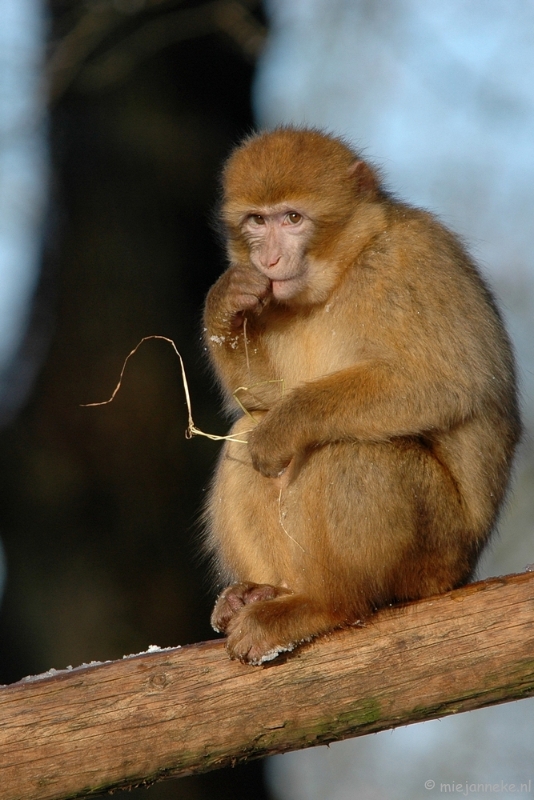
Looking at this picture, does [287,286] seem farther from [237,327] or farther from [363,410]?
[363,410]

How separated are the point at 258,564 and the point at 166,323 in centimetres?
231

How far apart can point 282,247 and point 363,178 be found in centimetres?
55

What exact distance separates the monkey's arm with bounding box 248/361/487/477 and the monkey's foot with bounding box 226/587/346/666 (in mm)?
598

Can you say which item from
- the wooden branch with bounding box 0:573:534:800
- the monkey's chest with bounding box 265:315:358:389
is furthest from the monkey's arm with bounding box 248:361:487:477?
the wooden branch with bounding box 0:573:534:800

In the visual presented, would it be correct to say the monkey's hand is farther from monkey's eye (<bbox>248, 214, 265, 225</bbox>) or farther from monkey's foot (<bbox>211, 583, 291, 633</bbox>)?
monkey's foot (<bbox>211, 583, 291, 633</bbox>)

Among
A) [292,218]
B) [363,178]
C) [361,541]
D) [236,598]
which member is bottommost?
[236,598]

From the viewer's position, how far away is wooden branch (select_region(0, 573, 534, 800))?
12.1 ft

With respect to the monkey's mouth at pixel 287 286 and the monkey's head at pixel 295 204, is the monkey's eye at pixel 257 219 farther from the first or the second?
the monkey's mouth at pixel 287 286

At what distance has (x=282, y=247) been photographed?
4.47 meters

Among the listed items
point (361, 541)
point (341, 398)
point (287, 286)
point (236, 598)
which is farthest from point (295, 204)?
Result: point (236, 598)

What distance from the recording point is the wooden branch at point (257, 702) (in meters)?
3.70

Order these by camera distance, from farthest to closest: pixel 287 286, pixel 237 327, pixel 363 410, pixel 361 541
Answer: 1. pixel 237 327
2. pixel 287 286
3. pixel 363 410
4. pixel 361 541

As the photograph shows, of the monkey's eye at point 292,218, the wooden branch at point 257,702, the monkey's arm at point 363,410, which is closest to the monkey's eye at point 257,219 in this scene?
the monkey's eye at point 292,218

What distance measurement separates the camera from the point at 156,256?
6418mm
